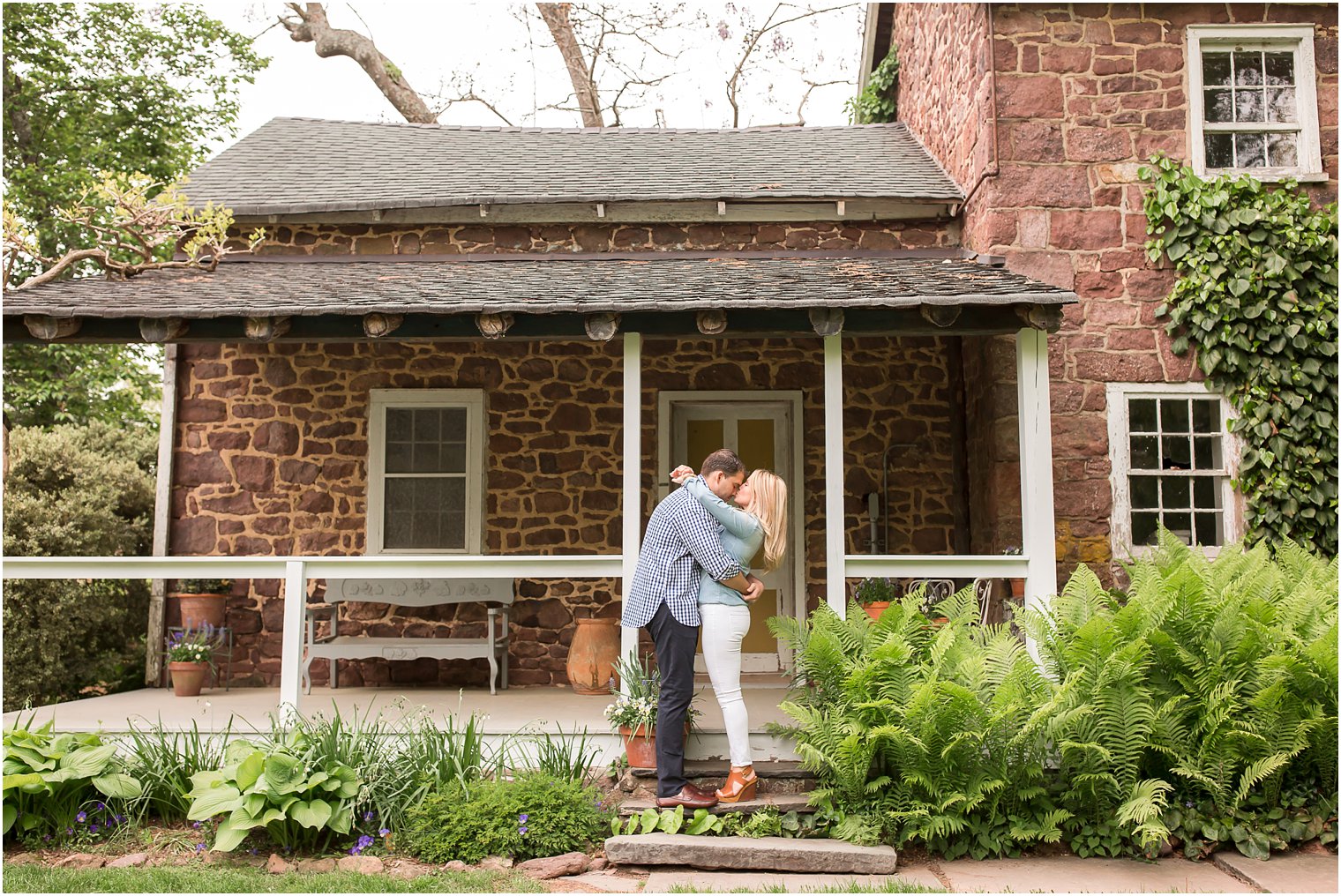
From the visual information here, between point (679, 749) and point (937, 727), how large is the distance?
1.29m

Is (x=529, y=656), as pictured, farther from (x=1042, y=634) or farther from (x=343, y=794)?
(x=1042, y=634)

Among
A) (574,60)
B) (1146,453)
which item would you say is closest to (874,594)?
(1146,453)

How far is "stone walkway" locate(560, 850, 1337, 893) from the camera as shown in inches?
171

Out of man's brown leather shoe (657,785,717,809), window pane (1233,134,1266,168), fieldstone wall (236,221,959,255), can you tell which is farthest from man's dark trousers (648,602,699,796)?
window pane (1233,134,1266,168)

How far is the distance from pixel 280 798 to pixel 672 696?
195 cm

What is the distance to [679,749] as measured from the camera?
5078 millimetres

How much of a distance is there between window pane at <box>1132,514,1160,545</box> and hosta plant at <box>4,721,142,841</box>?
655 centimetres

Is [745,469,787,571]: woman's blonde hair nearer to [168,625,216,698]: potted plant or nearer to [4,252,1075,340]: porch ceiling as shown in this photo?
[4,252,1075,340]: porch ceiling

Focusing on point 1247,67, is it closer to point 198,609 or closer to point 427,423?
point 427,423

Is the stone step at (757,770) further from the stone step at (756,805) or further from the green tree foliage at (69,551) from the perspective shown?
the green tree foliage at (69,551)

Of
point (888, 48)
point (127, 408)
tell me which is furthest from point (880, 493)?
point (127, 408)

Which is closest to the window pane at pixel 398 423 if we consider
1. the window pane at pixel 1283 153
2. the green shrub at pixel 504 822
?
the green shrub at pixel 504 822

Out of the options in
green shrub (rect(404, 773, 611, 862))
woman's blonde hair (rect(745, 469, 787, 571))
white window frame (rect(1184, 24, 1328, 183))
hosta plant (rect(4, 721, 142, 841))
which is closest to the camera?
green shrub (rect(404, 773, 611, 862))

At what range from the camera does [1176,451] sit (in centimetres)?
730
